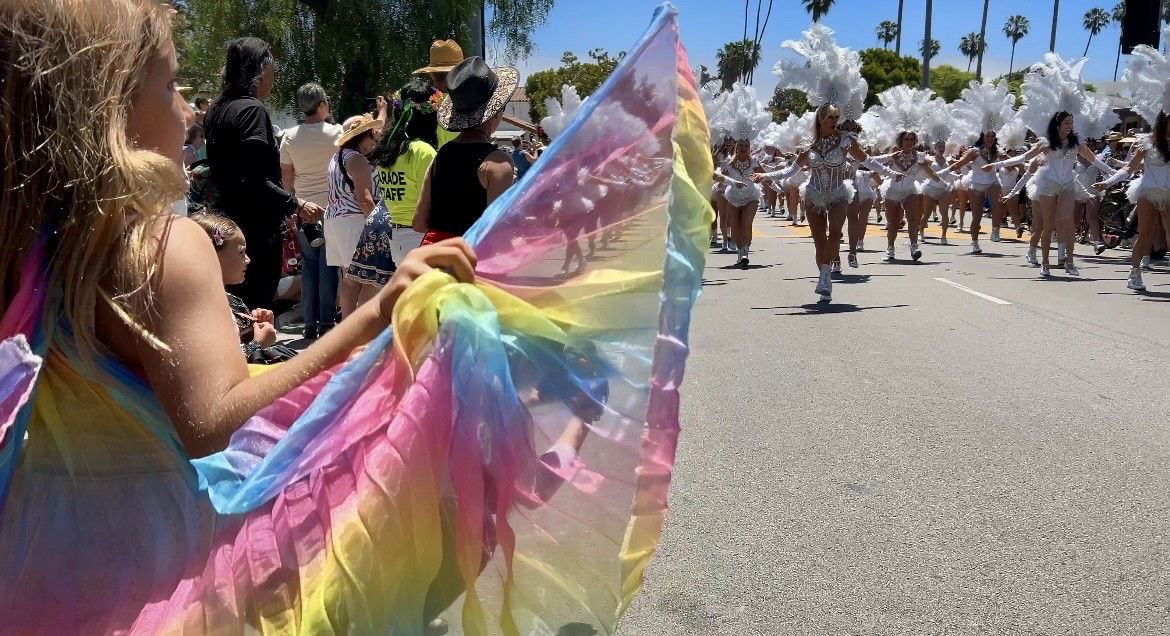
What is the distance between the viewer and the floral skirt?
20.7ft

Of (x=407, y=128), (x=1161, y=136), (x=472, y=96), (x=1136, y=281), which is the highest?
(x=472, y=96)

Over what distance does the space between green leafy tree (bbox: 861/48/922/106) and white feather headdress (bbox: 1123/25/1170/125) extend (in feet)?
209

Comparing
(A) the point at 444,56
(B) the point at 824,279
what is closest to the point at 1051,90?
(B) the point at 824,279

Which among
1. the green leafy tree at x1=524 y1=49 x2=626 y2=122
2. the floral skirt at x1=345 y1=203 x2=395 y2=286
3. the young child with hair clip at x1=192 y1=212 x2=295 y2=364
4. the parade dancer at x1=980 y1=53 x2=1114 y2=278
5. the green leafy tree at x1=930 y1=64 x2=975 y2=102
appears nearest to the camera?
the young child with hair clip at x1=192 y1=212 x2=295 y2=364

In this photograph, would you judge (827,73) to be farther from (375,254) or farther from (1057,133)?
(375,254)

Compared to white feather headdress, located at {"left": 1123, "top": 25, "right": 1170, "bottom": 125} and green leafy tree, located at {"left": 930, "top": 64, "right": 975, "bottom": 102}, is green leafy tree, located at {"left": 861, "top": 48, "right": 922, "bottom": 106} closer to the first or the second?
green leafy tree, located at {"left": 930, "top": 64, "right": 975, "bottom": 102}

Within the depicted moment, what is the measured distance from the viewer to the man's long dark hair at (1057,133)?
1484cm

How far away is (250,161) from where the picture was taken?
5691 mm

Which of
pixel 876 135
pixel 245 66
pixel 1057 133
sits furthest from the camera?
pixel 876 135

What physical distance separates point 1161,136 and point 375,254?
9.74 metres

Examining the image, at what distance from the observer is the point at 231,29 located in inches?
1009

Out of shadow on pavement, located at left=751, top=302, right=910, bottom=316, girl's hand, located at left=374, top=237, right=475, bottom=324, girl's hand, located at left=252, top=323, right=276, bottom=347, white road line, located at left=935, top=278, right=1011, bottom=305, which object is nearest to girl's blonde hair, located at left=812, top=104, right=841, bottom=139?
shadow on pavement, located at left=751, top=302, right=910, bottom=316

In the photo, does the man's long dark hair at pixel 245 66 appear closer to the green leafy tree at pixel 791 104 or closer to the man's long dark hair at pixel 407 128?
the man's long dark hair at pixel 407 128

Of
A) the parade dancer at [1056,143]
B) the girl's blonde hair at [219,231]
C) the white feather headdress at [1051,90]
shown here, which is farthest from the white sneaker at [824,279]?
the girl's blonde hair at [219,231]
